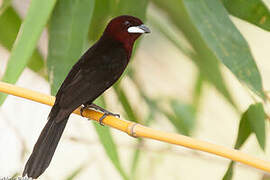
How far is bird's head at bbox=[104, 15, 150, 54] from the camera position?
1065 millimetres

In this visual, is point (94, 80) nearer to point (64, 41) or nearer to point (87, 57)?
point (87, 57)

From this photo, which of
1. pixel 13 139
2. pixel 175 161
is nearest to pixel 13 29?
pixel 13 139

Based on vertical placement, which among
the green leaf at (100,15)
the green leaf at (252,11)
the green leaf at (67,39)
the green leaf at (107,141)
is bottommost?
the green leaf at (107,141)

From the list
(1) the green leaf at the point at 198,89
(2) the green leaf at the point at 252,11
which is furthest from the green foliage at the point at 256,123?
(1) the green leaf at the point at 198,89

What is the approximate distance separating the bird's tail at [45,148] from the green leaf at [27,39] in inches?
4.7

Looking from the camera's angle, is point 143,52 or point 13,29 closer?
point 13,29

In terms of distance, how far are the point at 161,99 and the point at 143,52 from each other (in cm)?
29

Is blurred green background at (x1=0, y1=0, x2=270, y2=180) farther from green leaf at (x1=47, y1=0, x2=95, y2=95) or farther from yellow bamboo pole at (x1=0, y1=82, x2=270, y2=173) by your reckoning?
yellow bamboo pole at (x1=0, y1=82, x2=270, y2=173)

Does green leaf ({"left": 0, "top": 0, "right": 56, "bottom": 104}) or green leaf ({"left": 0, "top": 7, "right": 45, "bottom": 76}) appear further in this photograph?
green leaf ({"left": 0, "top": 7, "right": 45, "bottom": 76})

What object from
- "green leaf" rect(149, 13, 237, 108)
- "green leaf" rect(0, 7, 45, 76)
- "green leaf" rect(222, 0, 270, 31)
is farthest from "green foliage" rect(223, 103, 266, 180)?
"green leaf" rect(0, 7, 45, 76)

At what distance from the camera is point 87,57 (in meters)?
1.06

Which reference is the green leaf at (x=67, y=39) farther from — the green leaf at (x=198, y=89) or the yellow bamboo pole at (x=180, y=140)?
the green leaf at (x=198, y=89)

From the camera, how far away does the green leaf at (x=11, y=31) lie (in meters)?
1.66

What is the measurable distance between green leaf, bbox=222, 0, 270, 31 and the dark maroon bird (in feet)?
0.79
